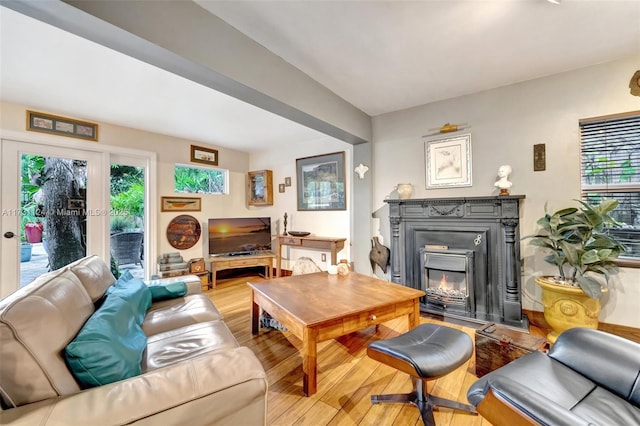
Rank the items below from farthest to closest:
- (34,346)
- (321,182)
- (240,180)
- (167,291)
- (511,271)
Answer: (240,180)
(321,182)
(511,271)
(167,291)
(34,346)

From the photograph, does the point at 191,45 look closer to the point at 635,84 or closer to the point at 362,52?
the point at 362,52

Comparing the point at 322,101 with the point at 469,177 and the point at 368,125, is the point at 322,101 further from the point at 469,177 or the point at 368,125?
the point at 469,177

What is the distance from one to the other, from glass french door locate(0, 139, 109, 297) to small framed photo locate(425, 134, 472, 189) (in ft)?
14.3

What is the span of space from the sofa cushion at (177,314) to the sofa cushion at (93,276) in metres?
0.34

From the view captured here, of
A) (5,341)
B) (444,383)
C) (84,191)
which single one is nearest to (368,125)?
(444,383)

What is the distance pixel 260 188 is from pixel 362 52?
11.0ft

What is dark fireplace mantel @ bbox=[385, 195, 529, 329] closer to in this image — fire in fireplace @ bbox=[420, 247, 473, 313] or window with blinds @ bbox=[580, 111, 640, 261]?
fire in fireplace @ bbox=[420, 247, 473, 313]

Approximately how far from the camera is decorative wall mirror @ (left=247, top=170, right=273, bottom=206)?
4922 mm

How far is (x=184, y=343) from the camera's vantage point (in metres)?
1.46

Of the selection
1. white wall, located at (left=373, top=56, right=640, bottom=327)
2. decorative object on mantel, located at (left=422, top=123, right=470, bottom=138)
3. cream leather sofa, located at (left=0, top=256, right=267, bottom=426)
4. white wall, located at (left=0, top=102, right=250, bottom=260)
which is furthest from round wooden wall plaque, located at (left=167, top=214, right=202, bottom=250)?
decorative object on mantel, located at (left=422, top=123, right=470, bottom=138)

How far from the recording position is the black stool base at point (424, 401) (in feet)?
4.65

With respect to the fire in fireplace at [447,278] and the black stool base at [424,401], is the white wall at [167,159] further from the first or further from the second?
the black stool base at [424,401]

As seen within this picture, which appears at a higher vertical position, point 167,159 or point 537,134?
point 167,159

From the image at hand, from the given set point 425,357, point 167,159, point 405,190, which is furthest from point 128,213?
point 425,357
